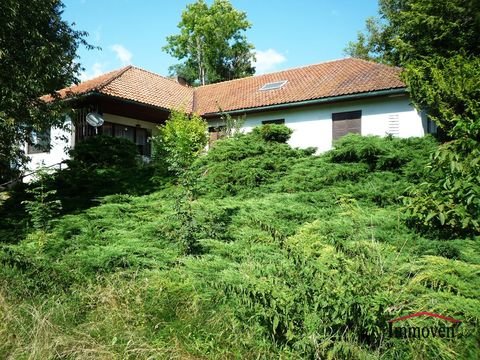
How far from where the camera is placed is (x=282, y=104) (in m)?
15.2

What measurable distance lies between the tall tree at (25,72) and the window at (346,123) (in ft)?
31.2

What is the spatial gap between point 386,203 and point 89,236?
459 cm

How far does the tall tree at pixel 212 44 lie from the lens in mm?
35125

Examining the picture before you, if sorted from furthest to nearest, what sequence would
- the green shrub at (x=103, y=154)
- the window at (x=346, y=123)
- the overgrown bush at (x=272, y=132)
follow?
1. the window at (x=346, y=123)
2. the green shrub at (x=103, y=154)
3. the overgrown bush at (x=272, y=132)

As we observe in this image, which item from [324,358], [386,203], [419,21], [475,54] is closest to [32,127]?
[386,203]

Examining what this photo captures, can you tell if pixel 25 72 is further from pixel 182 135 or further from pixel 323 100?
pixel 323 100

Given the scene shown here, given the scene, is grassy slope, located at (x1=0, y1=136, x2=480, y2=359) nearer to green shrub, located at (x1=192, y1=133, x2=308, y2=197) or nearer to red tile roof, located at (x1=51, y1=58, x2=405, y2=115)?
green shrub, located at (x1=192, y1=133, x2=308, y2=197)

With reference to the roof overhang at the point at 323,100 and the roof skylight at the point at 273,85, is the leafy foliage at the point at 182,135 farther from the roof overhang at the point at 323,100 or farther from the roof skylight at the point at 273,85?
the roof skylight at the point at 273,85

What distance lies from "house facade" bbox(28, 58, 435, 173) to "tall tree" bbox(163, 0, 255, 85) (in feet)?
54.3

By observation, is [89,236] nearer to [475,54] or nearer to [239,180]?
[239,180]

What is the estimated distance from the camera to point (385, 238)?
14.8 feet

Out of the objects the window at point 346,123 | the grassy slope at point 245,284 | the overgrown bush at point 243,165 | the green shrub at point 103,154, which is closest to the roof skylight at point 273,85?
the window at point 346,123

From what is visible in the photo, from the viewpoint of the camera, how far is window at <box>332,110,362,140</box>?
14.0m

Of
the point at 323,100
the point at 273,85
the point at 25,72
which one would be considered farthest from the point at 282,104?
the point at 25,72
